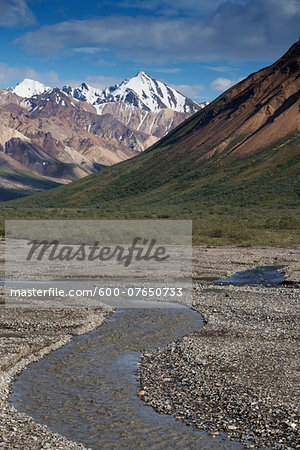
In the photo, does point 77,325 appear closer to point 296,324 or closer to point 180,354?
point 180,354

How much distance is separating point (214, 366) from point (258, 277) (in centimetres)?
2642

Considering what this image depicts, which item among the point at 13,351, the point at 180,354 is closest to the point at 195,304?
the point at 180,354

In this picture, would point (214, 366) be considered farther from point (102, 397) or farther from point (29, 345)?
point (29, 345)

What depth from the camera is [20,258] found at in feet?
185

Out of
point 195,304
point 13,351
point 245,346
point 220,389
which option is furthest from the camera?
point 195,304

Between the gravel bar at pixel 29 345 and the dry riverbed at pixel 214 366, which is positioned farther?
the dry riverbed at pixel 214 366

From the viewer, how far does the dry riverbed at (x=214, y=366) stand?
43.7 ft

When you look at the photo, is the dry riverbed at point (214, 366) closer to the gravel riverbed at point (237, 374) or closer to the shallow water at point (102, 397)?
the gravel riverbed at point (237, 374)

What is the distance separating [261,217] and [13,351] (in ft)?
310

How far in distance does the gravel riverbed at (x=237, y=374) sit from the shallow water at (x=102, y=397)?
1.88 feet

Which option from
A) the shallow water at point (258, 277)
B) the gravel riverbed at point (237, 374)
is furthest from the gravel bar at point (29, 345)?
the shallow water at point (258, 277)

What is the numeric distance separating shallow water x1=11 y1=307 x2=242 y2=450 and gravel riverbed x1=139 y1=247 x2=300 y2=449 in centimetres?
57

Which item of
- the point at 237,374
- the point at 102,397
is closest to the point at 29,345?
the point at 102,397

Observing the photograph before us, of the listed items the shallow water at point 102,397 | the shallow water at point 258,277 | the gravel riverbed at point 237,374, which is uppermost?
the shallow water at point 258,277
